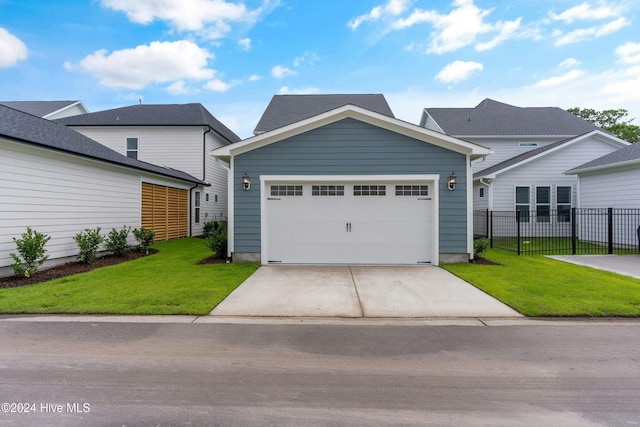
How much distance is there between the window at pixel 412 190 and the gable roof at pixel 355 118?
1.26 m

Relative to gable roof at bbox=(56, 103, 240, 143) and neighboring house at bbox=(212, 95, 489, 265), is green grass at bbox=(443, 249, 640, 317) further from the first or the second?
gable roof at bbox=(56, 103, 240, 143)

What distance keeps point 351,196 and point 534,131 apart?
15710 millimetres

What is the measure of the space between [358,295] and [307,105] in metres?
17.6

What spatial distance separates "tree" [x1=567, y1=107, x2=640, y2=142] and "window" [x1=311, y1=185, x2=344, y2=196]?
3530 cm

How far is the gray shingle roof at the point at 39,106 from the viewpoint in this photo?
82.7 feet

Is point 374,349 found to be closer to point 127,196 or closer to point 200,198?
point 127,196

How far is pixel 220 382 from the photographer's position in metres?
2.96

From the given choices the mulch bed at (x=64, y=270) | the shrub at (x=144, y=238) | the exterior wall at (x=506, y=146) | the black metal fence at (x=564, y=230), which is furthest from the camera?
the exterior wall at (x=506, y=146)

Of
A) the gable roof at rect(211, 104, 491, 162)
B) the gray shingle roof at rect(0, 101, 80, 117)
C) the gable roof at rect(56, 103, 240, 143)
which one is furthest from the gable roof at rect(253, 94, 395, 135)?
the gray shingle roof at rect(0, 101, 80, 117)

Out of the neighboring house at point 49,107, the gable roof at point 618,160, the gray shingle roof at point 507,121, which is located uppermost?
the neighboring house at point 49,107

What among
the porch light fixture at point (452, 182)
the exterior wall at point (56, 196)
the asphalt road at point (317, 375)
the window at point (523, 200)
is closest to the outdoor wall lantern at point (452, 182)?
the porch light fixture at point (452, 182)

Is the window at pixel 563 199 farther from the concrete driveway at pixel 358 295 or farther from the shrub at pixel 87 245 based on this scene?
the shrub at pixel 87 245

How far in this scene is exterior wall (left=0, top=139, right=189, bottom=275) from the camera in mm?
7094

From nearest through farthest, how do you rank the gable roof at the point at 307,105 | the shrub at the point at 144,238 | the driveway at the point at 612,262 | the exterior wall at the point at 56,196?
the exterior wall at the point at 56,196, the driveway at the point at 612,262, the shrub at the point at 144,238, the gable roof at the point at 307,105
